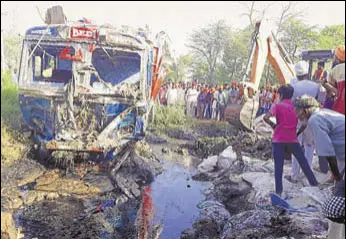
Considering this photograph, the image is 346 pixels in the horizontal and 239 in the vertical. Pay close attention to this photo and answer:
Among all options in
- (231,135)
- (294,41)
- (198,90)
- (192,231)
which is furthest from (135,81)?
(231,135)

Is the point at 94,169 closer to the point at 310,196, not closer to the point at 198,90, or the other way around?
the point at 310,196

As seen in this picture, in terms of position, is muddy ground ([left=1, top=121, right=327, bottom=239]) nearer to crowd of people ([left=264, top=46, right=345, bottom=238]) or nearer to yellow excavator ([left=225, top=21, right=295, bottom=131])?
crowd of people ([left=264, top=46, right=345, bottom=238])

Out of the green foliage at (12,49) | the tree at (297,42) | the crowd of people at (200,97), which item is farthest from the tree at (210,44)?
the crowd of people at (200,97)

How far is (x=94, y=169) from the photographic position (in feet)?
12.3

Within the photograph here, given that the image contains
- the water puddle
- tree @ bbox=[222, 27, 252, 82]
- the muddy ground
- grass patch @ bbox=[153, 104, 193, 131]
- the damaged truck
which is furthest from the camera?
grass patch @ bbox=[153, 104, 193, 131]

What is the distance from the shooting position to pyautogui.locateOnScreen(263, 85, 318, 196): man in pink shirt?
2901 mm

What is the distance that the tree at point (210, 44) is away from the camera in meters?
2.76

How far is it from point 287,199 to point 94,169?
208cm

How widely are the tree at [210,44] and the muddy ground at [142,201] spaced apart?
62.3 inches

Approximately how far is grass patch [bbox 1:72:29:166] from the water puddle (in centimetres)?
252

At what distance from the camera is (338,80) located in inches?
77.0

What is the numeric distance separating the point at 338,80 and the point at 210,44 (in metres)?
1.70

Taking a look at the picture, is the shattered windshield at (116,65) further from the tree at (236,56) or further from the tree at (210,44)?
the tree at (236,56)

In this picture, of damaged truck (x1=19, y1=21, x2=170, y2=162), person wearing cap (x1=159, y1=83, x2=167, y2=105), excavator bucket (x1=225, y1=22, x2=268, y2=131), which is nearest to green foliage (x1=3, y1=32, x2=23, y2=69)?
damaged truck (x1=19, y1=21, x2=170, y2=162)
